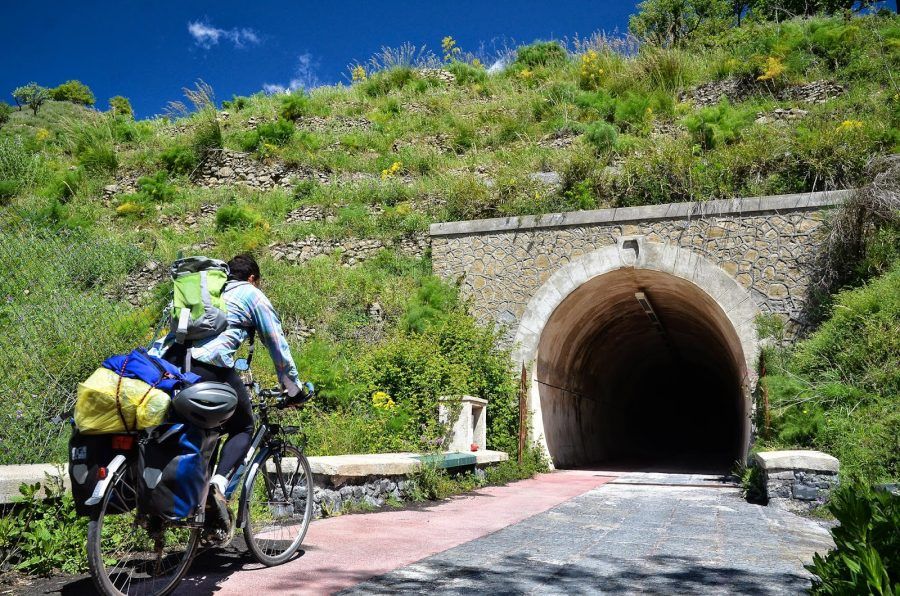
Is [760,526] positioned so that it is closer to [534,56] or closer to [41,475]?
[41,475]

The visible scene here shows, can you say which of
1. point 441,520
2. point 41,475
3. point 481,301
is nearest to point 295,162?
point 481,301

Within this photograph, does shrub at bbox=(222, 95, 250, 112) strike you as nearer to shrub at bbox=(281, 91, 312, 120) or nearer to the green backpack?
shrub at bbox=(281, 91, 312, 120)

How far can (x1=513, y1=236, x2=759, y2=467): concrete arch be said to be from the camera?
12.1 meters

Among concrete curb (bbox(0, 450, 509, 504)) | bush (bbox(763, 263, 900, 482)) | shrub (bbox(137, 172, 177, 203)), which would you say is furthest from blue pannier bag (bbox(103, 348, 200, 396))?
shrub (bbox(137, 172, 177, 203))

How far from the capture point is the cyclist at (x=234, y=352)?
3932 millimetres

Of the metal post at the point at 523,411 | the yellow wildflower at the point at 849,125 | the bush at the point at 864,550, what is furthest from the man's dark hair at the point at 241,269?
the yellow wildflower at the point at 849,125

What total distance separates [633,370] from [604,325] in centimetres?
683

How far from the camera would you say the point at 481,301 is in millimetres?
13820

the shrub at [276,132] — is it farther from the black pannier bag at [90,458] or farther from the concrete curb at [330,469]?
the black pannier bag at [90,458]

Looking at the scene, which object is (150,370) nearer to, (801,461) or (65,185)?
(801,461)

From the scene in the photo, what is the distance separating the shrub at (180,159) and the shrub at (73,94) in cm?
3490

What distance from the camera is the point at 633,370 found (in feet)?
73.7

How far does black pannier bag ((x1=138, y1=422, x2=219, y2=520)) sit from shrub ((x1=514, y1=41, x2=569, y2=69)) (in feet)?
69.0

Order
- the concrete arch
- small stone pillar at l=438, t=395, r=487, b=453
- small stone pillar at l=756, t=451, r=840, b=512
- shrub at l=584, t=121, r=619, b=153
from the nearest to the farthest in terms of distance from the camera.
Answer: small stone pillar at l=756, t=451, r=840, b=512, small stone pillar at l=438, t=395, r=487, b=453, the concrete arch, shrub at l=584, t=121, r=619, b=153
